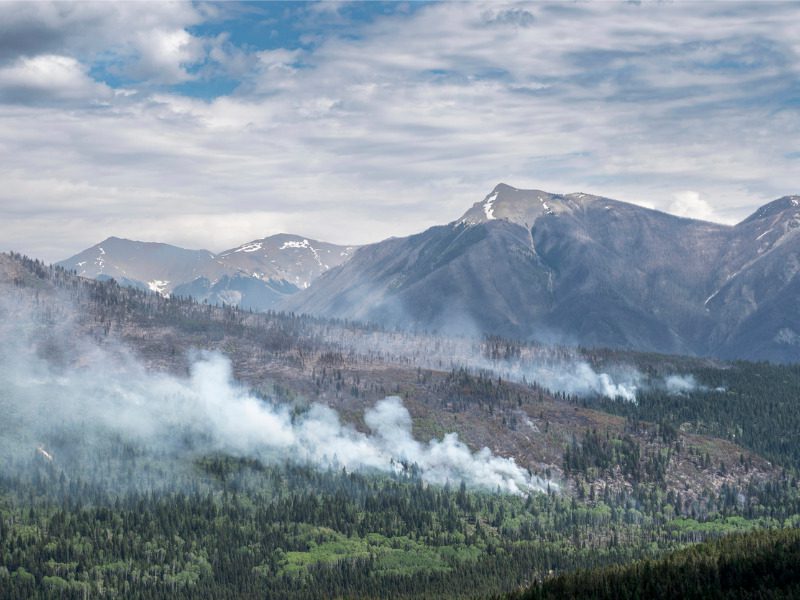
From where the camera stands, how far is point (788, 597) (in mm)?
198000
